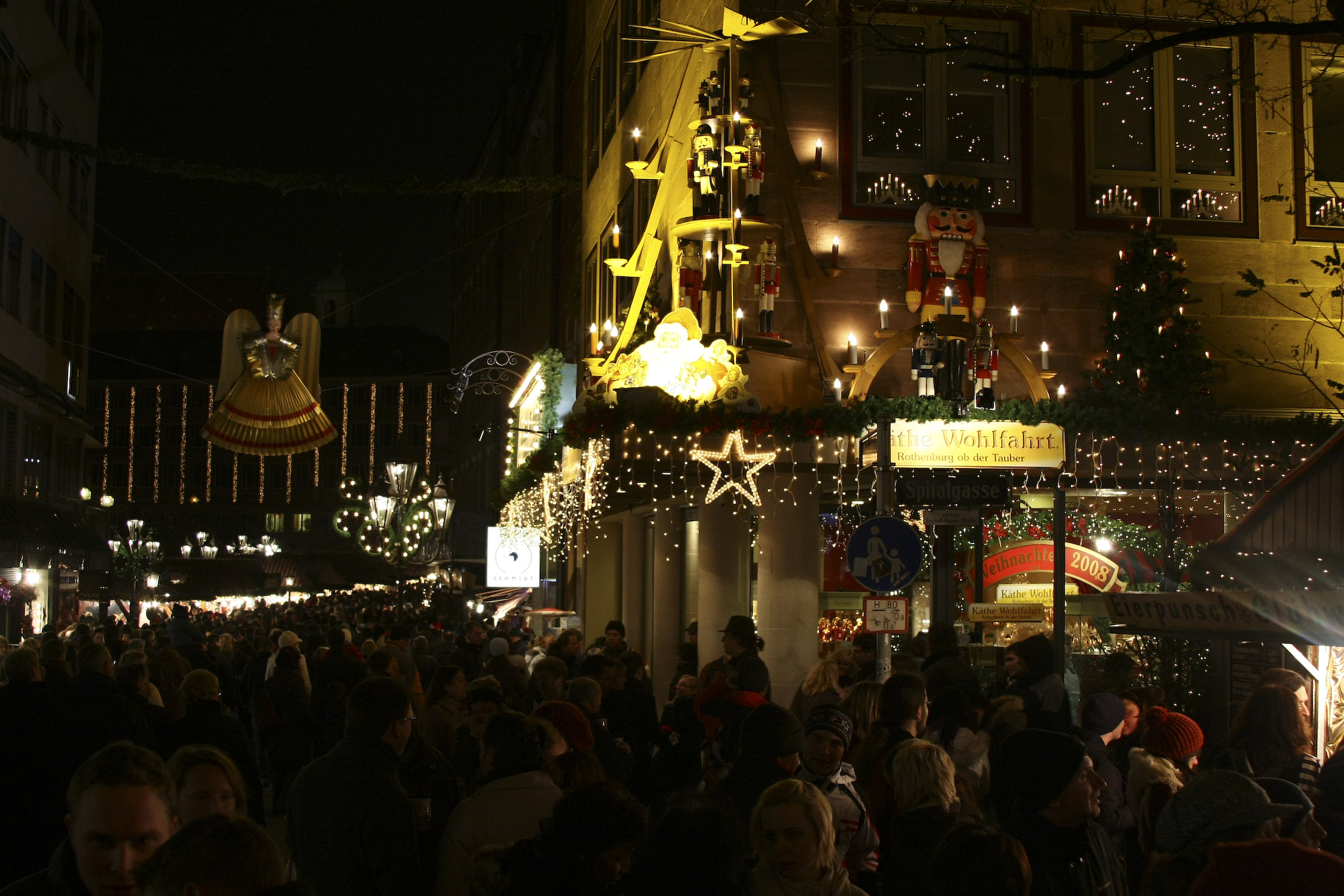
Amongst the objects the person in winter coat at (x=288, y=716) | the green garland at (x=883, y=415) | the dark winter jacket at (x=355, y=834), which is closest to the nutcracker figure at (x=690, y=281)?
the green garland at (x=883, y=415)

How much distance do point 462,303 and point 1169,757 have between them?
54.3 m

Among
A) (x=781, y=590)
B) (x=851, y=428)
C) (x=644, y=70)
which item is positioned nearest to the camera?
(x=851, y=428)

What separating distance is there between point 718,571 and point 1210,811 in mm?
13200

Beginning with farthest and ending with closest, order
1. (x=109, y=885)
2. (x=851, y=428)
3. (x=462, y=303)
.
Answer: (x=462, y=303)
(x=851, y=428)
(x=109, y=885)

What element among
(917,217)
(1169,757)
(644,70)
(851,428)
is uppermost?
(644,70)

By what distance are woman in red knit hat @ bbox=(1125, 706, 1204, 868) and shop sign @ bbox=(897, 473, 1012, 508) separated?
120 inches

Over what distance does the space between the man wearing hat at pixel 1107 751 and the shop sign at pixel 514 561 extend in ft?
72.8

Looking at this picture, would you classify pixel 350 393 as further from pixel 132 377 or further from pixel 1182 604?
Answer: pixel 1182 604

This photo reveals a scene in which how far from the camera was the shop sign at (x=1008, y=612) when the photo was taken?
1697 cm

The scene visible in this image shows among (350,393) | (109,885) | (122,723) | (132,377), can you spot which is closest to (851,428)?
(122,723)

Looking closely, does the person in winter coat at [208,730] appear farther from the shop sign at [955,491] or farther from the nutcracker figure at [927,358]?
the nutcracker figure at [927,358]

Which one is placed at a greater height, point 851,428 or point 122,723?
point 851,428

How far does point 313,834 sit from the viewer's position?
18.6ft

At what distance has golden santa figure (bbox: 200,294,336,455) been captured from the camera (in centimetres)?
1783
